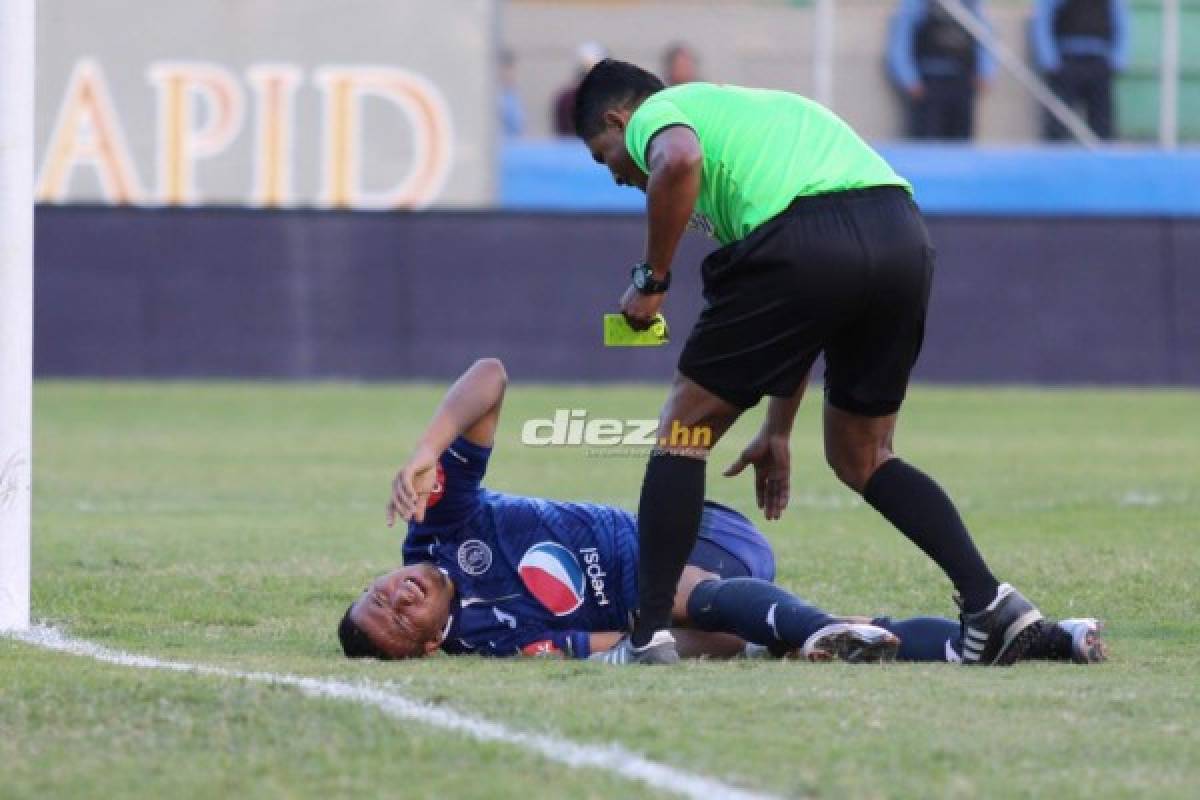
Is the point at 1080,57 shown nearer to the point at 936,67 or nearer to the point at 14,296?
the point at 936,67

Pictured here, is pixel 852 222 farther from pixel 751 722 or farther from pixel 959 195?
pixel 959 195

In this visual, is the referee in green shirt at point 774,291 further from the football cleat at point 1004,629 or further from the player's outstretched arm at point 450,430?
the player's outstretched arm at point 450,430

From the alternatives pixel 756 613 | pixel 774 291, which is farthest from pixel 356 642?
pixel 774 291

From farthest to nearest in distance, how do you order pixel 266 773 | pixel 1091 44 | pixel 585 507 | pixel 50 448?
pixel 1091 44, pixel 50 448, pixel 585 507, pixel 266 773

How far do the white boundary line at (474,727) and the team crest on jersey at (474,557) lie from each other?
79cm

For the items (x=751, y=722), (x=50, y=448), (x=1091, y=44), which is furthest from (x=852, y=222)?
(x=1091, y=44)

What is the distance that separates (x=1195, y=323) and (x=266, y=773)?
18.1m

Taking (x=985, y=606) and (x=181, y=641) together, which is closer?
(x=985, y=606)

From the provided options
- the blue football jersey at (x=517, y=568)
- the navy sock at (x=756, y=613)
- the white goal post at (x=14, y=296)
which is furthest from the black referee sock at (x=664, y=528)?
the white goal post at (x=14, y=296)

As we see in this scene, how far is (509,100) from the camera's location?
23.3 metres

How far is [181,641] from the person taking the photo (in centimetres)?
694

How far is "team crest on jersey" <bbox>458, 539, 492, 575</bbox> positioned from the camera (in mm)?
6566

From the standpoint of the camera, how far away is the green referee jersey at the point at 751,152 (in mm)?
6164

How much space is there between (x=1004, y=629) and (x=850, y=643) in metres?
0.42
